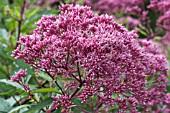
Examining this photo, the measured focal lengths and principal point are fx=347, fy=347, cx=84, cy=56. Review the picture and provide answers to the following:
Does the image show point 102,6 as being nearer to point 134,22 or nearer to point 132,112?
point 134,22

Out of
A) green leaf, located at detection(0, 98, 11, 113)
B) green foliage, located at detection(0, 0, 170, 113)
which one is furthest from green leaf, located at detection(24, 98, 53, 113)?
green leaf, located at detection(0, 98, 11, 113)

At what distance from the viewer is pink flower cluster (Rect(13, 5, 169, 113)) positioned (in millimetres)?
1479

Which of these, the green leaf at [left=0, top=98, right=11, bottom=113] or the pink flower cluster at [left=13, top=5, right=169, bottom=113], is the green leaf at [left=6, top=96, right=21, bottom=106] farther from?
the pink flower cluster at [left=13, top=5, right=169, bottom=113]

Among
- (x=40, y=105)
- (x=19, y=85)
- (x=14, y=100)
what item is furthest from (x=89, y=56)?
(x=14, y=100)

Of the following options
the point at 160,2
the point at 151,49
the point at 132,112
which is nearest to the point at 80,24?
the point at 132,112

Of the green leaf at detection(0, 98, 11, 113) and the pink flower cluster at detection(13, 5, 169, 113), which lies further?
the green leaf at detection(0, 98, 11, 113)

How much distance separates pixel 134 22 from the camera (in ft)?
10.8

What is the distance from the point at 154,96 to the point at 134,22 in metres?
1.56

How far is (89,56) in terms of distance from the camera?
58.0 inches

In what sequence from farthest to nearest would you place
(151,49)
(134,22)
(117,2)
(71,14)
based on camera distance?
(117,2) < (134,22) < (151,49) < (71,14)

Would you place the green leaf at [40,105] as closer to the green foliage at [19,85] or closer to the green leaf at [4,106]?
the green foliage at [19,85]

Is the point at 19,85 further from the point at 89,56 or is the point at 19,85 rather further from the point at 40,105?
the point at 89,56

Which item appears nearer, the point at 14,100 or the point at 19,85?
the point at 19,85

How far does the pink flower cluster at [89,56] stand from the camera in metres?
1.48
